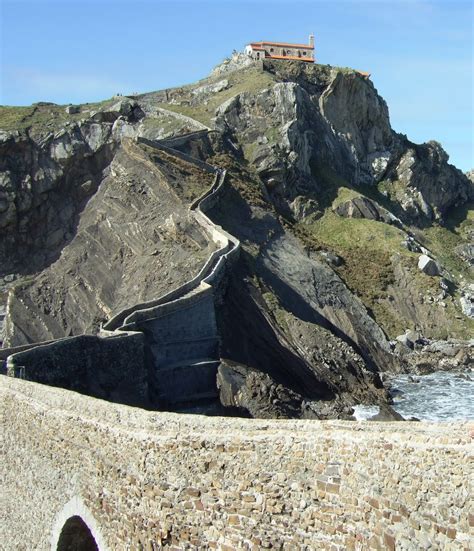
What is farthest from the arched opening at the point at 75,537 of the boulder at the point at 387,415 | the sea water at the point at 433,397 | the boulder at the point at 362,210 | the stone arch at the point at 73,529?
the boulder at the point at 362,210

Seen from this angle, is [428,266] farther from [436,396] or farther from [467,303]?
[436,396]

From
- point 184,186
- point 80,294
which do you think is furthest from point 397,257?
point 80,294

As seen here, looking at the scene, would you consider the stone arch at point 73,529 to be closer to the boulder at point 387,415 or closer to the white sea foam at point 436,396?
the boulder at point 387,415

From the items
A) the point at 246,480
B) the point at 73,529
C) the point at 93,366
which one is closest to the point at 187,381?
the point at 93,366

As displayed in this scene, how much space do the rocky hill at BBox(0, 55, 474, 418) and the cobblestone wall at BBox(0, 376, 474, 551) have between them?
18.6 m

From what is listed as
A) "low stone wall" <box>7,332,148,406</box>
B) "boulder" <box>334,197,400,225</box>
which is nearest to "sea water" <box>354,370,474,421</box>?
"low stone wall" <box>7,332,148,406</box>

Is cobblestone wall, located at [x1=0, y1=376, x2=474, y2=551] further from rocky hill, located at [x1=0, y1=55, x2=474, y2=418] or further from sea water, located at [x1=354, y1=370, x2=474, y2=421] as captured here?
sea water, located at [x1=354, y1=370, x2=474, y2=421]

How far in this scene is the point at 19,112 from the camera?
68.5 metres

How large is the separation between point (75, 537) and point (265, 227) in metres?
40.2

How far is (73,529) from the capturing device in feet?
57.9

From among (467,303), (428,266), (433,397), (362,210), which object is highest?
(362,210)

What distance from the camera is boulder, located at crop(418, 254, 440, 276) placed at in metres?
61.2

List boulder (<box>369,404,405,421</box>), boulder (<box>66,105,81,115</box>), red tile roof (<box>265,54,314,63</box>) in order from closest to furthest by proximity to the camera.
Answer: boulder (<box>369,404,405,421</box>), boulder (<box>66,105,81,115</box>), red tile roof (<box>265,54,314,63</box>)

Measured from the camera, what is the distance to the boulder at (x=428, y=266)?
6116cm
